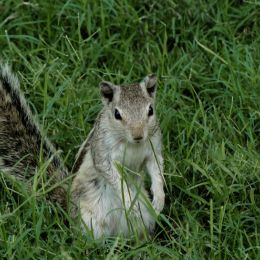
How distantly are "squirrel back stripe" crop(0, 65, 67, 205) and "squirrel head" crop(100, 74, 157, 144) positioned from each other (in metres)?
0.38

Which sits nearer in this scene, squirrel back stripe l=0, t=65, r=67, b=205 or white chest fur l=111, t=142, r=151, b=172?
white chest fur l=111, t=142, r=151, b=172

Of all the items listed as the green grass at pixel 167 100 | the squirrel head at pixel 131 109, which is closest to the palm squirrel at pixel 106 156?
the squirrel head at pixel 131 109

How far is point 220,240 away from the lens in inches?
192

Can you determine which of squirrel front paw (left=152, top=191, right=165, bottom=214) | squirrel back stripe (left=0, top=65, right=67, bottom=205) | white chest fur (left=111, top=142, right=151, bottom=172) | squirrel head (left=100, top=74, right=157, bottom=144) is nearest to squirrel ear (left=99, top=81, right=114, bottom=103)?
squirrel head (left=100, top=74, right=157, bottom=144)

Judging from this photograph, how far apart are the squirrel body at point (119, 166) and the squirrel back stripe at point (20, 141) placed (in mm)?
136

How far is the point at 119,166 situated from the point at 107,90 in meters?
0.43

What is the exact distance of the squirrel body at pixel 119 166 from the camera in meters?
5.07

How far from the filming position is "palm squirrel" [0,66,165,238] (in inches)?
200

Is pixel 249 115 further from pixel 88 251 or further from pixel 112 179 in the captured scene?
pixel 88 251

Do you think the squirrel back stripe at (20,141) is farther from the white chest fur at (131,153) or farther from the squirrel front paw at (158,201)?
the squirrel front paw at (158,201)

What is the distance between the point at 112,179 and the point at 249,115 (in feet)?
3.61

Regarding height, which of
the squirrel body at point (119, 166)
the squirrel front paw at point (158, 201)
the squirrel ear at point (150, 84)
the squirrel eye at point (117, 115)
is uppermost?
the squirrel ear at point (150, 84)

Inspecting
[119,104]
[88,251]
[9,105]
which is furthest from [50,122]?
[88,251]

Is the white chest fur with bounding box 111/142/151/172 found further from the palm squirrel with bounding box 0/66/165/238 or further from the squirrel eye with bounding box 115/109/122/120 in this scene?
the squirrel eye with bounding box 115/109/122/120
